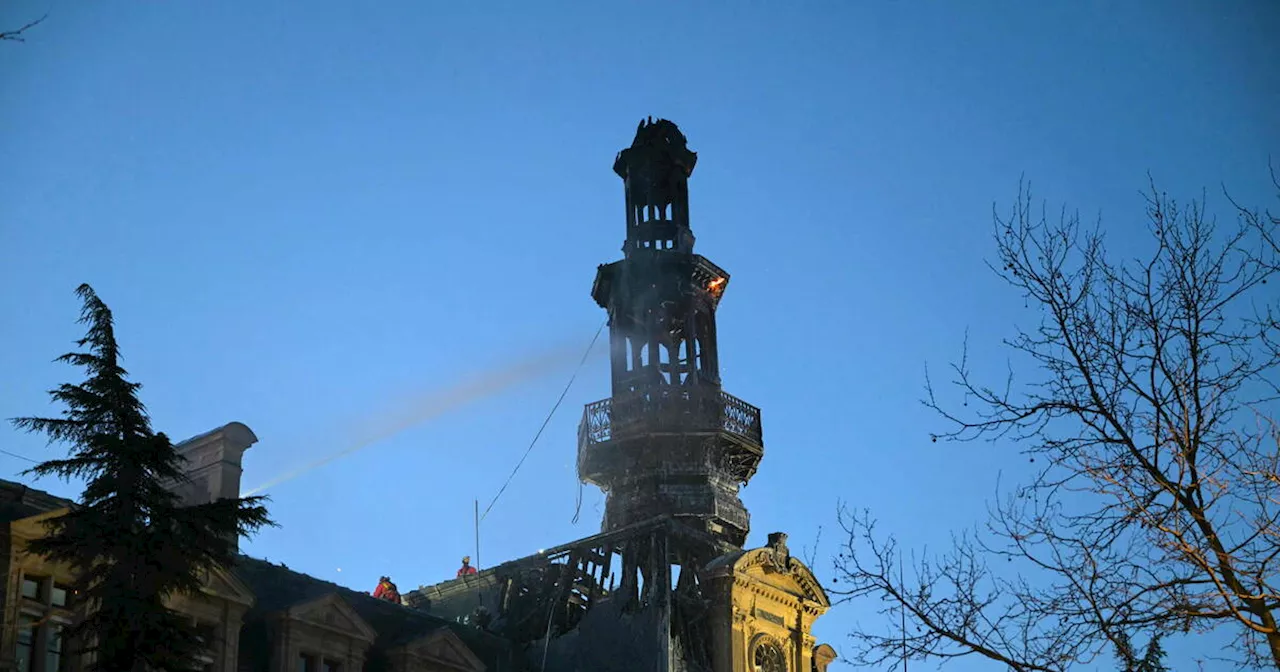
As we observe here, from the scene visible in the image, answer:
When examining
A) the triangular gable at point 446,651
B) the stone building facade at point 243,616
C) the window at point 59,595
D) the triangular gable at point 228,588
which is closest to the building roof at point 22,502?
the stone building facade at point 243,616

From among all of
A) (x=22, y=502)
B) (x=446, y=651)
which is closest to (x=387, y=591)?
(x=446, y=651)

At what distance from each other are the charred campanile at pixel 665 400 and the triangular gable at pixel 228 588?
16.9 meters

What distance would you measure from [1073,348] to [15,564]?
20.7 metres

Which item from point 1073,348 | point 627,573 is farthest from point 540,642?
point 1073,348

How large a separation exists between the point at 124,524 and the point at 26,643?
6260 millimetres

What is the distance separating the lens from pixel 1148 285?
18.7m

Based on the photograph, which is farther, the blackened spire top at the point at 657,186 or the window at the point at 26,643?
the blackened spire top at the point at 657,186

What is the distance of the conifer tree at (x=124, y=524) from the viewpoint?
26.1m

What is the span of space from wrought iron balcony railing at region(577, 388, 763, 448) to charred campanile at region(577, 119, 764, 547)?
0.03m

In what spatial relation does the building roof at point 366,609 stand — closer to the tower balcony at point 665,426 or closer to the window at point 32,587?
the window at point 32,587

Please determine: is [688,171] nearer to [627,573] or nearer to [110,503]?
[627,573]

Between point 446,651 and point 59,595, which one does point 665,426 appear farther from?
point 59,595

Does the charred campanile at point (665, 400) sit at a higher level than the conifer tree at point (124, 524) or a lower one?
higher

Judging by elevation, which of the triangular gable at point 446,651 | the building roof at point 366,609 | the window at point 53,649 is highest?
the building roof at point 366,609
